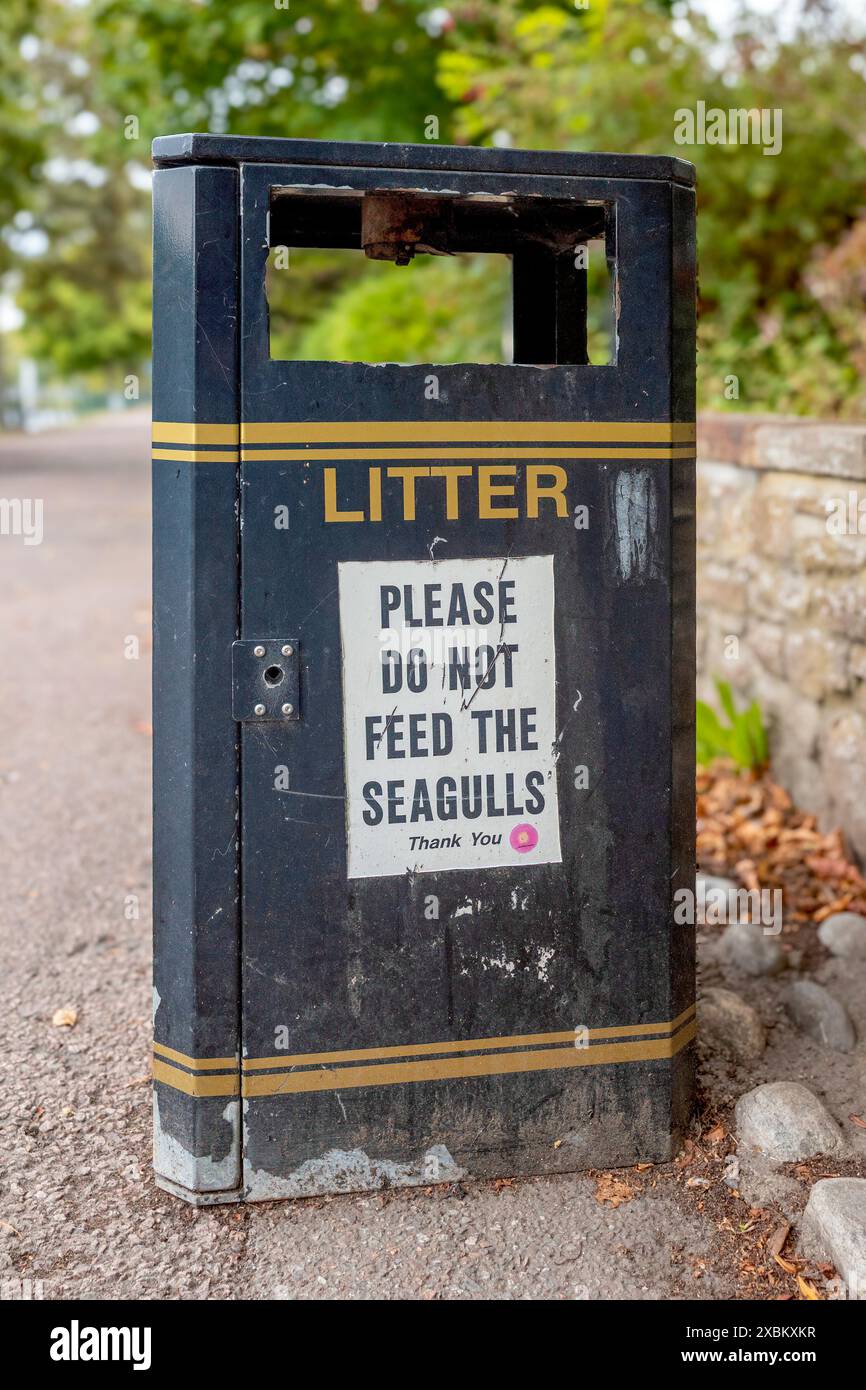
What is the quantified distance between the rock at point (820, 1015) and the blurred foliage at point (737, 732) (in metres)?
1.56

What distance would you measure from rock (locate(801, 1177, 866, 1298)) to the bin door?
394 mm

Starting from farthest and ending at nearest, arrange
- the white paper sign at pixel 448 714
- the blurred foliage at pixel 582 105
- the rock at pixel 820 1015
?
the blurred foliage at pixel 582 105 < the rock at pixel 820 1015 < the white paper sign at pixel 448 714

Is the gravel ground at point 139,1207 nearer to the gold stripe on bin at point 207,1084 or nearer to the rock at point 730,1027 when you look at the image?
the gold stripe on bin at point 207,1084

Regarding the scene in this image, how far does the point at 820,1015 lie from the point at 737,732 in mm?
→ 1773

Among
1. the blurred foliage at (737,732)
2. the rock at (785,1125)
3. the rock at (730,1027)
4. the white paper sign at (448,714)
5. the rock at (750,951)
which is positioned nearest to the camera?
the white paper sign at (448,714)

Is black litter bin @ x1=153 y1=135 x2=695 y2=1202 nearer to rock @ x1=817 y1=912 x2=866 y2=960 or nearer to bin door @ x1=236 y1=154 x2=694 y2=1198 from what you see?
bin door @ x1=236 y1=154 x2=694 y2=1198

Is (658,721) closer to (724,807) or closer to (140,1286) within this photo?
(140,1286)

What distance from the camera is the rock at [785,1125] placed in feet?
9.12

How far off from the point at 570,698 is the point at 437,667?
26 cm

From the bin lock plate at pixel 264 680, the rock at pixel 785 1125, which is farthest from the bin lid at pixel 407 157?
the rock at pixel 785 1125

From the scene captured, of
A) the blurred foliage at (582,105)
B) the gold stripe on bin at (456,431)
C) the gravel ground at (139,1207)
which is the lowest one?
the gravel ground at (139,1207)

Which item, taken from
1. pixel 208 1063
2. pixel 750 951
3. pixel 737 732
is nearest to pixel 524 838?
pixel 208 1063

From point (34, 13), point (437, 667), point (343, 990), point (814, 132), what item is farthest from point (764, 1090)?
point (34, 13)

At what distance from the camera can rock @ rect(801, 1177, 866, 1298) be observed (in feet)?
7.79
